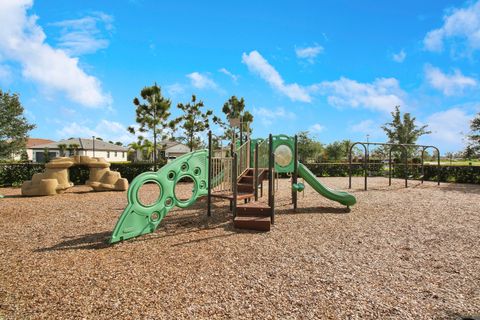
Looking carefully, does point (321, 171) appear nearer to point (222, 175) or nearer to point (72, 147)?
point (222, 175)

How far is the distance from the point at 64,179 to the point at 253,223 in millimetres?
9950

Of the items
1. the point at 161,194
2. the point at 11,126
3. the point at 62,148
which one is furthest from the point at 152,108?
the point at 62,148

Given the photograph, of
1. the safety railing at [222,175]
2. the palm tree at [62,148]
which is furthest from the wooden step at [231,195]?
the palm tree at [62,148]

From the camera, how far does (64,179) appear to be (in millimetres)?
12414

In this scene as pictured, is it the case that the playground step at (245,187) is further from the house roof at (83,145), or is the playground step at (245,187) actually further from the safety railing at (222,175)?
the house roof at (83,145)

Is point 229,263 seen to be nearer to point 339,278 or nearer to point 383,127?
point 339,278

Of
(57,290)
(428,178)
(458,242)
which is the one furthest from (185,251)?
(428,178)

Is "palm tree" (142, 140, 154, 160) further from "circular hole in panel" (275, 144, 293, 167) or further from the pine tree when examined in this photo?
"circular hole in panel" (275, 144, 293, 167)

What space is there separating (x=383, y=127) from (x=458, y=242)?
3172 centimetres

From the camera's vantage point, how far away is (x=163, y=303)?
3070mm

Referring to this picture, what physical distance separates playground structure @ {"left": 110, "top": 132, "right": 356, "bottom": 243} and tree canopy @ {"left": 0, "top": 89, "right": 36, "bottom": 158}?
1427 cm

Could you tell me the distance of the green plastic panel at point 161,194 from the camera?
5371mm

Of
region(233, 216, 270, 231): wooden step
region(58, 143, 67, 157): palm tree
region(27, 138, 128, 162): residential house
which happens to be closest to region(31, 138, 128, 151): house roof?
region(27, 138, 128, 162): residential house

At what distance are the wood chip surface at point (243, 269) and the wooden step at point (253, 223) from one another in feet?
0.72
